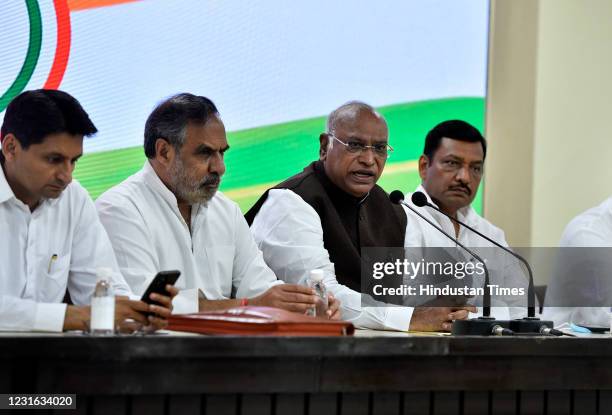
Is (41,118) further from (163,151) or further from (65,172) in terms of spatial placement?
(163,151)

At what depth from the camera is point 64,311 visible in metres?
2.47

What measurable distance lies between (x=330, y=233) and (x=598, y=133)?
7.28 ft

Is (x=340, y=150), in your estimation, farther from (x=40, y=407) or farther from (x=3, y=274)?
(x=40, y=407)

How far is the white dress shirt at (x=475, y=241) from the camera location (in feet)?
10.3

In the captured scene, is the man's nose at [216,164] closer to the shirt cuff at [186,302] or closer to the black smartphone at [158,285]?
the shirt cuff at [186,302]

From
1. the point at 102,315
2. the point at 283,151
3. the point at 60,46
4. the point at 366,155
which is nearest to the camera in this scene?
the point at 102,315

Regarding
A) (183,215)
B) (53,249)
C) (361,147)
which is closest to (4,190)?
(53,249)

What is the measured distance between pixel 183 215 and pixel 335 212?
75cm

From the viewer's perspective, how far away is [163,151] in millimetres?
3441

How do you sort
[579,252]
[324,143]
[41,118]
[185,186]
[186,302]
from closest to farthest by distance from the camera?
[41,118], [186,302], [185,186], [324,143], [579,252]

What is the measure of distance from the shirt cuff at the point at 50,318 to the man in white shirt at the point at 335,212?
4.16 ft

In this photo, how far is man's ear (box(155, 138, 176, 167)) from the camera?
3.43 m

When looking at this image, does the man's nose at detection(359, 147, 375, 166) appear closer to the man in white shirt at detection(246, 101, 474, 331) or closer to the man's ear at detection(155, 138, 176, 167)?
the man in white shirt at detection(246, 101, 474, 331)

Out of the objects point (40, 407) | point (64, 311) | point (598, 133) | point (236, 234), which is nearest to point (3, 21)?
point (236, 234)
